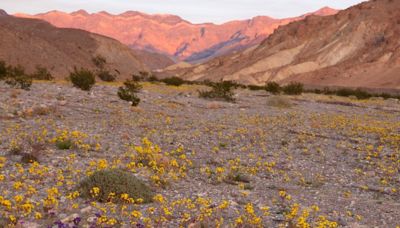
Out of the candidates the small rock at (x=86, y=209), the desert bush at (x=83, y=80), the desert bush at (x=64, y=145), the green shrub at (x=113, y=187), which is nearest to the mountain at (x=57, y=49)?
the desert bush at (x=83, y=80)

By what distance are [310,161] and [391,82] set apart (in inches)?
3109

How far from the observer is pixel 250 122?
20859 millimetres

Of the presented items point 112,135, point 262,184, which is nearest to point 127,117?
point 112,135

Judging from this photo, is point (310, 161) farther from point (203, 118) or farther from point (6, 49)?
point (6, 49)

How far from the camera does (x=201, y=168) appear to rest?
1125cm

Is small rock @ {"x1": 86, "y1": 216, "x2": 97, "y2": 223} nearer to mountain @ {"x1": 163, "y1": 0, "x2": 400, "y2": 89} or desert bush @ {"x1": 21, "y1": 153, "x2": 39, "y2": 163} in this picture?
desert bush @ {"x1": 21, "y1": 153, "x2": 39, "y2": 163}

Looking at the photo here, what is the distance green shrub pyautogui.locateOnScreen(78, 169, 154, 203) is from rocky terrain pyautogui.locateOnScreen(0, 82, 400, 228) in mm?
160

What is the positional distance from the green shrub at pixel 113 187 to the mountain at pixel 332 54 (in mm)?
81951

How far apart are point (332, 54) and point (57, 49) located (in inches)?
2334

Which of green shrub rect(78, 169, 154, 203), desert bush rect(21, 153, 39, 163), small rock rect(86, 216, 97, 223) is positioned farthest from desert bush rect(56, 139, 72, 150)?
small rock rect(86, 216, 97, 223)

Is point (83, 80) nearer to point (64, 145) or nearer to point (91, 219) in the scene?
point (64, 145)

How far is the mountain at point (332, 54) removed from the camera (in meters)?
94.9

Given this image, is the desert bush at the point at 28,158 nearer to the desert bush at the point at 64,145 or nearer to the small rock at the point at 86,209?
the desert bush at the point at 64,145

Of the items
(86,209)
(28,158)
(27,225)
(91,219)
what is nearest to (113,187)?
(86,209)
